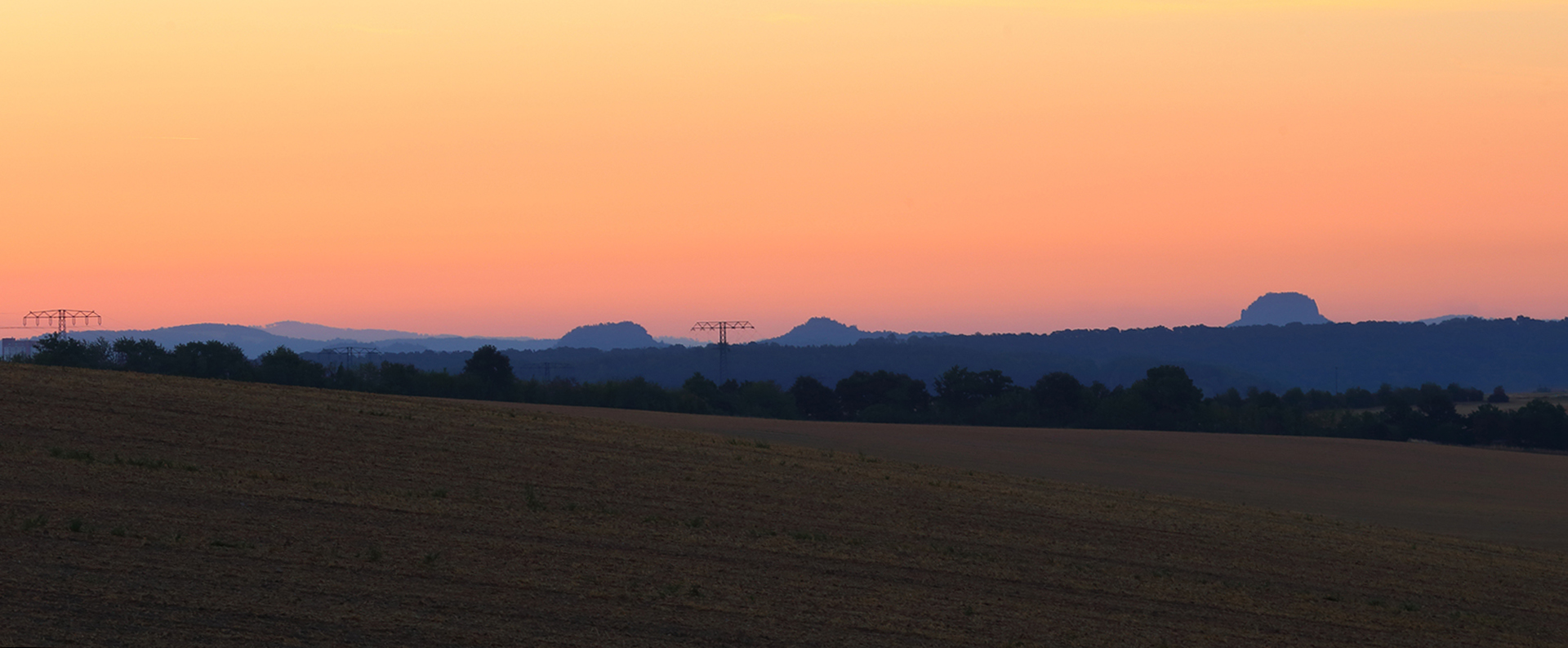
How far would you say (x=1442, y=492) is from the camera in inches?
1806

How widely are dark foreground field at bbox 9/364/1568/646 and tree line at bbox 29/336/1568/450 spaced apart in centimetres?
6344

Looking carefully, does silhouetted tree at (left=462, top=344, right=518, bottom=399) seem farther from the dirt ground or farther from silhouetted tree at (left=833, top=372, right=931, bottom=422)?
silhouetted tree at (left=833, top=372, right=931, bottom=422)

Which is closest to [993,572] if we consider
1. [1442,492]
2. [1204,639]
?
[1204,639]

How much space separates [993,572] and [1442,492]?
115 ft

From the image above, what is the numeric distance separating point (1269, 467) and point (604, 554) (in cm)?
4397

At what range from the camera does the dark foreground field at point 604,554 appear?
13.2 m

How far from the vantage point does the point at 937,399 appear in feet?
355

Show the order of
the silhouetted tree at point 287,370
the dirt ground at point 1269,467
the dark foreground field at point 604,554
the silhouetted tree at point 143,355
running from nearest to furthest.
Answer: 1. the dark foreground field at point 604,554
2. the dirt ground at point 1269,467
3. the silhouetted tree at point 287,370
4. the silhouetted tree at point 143,355

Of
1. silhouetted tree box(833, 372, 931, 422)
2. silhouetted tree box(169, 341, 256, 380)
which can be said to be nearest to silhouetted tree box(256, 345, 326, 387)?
silhouetted tree box(169, 341, 256, 380)

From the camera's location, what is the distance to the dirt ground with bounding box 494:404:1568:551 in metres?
37.7

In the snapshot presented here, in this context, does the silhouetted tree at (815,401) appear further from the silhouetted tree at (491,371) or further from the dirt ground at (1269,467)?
the dirt ground at (1269,467)

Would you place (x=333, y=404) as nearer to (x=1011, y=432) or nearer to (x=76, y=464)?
(x=76, y=464)

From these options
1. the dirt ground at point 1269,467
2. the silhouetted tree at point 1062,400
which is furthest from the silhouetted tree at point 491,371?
the silhouetted tree at point 1062,400

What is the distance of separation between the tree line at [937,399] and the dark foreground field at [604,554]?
63.4m
